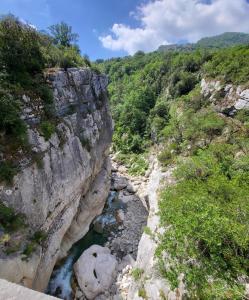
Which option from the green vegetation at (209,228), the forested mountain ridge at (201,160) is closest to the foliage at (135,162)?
the forested mountain ridge at (201,160)

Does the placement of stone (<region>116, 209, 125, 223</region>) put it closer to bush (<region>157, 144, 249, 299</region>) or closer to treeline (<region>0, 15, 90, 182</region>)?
bush (<region>157, 144, 249, 299</region>)

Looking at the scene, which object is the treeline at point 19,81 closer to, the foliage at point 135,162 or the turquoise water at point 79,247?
the turquoise water at point 79,247

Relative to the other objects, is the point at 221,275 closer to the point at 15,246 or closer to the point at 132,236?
the point at 15,246

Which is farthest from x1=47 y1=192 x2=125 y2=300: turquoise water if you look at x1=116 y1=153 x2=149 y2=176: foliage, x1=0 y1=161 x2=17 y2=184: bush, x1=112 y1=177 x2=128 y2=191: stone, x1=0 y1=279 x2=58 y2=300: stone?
x1=0 y1=279 x2=58 y2=300: stone

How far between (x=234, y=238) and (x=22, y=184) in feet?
39.0

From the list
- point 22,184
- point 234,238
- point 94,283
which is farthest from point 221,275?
point 22,184

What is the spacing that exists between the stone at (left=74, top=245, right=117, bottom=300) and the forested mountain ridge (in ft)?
22.1

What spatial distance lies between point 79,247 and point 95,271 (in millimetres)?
4050

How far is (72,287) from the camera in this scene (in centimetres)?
1642

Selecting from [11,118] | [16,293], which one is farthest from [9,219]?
[16,293]

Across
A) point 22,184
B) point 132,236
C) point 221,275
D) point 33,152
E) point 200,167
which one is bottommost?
point 132,236

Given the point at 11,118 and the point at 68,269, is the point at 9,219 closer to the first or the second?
the point at 11,118

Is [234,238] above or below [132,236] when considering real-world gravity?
above

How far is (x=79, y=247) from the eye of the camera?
20297 mm
